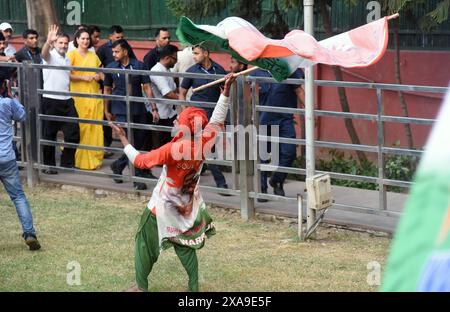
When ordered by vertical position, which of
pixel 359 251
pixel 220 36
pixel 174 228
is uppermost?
pixel 220 36

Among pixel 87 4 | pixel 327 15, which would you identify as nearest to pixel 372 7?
pixel 327 15

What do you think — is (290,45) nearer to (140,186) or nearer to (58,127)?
(140,186)

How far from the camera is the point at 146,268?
6.34 meters

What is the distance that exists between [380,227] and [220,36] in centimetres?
254

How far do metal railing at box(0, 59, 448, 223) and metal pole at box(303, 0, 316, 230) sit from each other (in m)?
0.22

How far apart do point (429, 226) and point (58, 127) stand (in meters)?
9.42

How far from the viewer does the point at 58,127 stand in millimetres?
11008

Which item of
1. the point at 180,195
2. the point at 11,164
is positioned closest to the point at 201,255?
the point at 180,195

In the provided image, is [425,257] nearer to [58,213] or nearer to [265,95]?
[265,95]

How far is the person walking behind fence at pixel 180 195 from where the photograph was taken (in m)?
6.01

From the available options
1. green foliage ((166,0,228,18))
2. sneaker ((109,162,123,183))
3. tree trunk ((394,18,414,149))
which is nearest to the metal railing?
sneaker ((109,162,123,183))

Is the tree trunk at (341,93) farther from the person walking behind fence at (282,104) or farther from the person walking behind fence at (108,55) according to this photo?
the person walking behind fence at (108,55)

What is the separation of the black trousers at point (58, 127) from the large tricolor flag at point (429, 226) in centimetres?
913

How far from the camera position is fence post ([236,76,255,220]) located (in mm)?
8742
